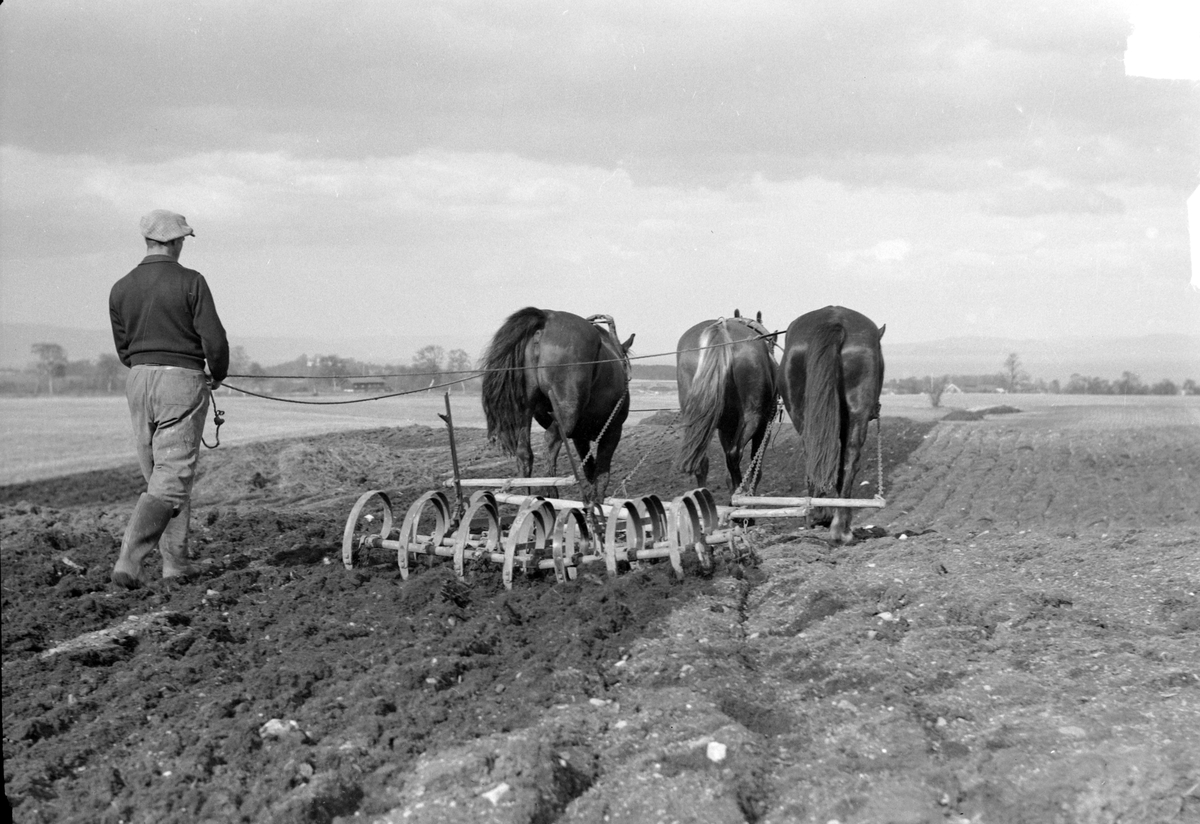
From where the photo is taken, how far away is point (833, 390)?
8.44 meters

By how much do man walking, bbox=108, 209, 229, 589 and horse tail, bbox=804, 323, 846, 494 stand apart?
4410 mm

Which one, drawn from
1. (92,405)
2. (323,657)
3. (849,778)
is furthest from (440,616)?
(92,405)

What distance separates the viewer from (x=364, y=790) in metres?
3.71

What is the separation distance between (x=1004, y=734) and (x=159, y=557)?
590 centimetres

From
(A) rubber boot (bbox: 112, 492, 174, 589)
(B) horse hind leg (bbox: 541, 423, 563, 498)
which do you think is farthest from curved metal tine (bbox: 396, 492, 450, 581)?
(B) horse hind leg (bbox: 541, 423, 563, 498)

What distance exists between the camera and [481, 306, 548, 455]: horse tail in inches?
368

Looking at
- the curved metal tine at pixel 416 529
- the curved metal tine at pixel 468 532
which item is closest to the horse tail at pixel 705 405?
the curved metal tine at pixel 468 532

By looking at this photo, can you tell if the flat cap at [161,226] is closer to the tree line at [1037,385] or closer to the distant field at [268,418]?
the distant field at [268,418]

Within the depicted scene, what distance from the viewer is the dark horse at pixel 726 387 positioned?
9602mm

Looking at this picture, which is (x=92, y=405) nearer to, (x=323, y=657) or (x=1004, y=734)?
(x=323, y=657)

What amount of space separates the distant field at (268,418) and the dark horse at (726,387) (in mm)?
1855

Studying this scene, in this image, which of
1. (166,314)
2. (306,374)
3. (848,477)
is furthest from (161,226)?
(848,477)

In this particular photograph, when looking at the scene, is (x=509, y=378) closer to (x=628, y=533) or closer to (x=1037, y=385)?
(x=628, y=533)

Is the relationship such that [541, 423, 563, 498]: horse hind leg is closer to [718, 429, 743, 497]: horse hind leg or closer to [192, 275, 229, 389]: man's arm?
[718, 429, 743, 497]: horse hind leg
